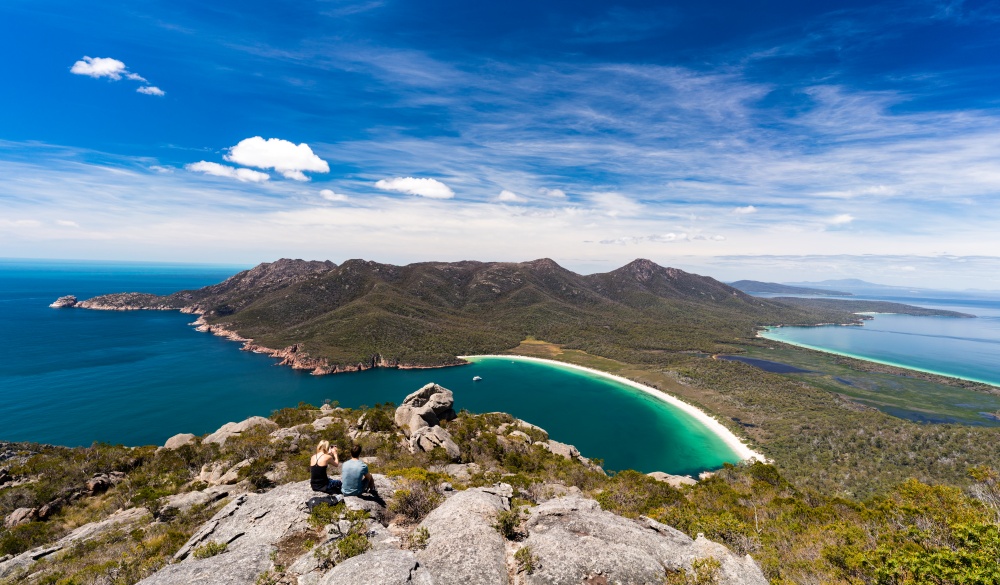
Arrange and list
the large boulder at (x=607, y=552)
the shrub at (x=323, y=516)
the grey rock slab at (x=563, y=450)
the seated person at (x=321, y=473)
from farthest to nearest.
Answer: the grey rock slab at (x=563, y=450)
the seated person at (x=321, y=473)
the shrub at (x=323, y=516)
the large boulder at (x=607, y=552)

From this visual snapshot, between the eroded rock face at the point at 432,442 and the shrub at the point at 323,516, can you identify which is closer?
the shrub at the point at 323,516

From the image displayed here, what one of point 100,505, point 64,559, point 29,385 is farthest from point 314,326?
point 64,559

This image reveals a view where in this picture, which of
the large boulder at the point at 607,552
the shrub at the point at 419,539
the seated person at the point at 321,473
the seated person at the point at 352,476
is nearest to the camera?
the large boulder at the point at 607,552

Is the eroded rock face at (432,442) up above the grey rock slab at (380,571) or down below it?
below

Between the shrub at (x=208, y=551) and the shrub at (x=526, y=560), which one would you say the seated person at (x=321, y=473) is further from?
the shrub at (x=526, y=560)

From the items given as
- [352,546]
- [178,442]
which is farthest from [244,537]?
[178,442]

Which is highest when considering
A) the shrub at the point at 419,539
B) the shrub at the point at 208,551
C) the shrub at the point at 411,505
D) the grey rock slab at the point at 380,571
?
the grey rock slab at the point at 380,571

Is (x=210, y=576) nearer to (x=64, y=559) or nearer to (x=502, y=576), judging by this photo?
(x=502, y=576)

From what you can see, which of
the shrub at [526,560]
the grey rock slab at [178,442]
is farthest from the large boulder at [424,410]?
the shrub at [526,560]
